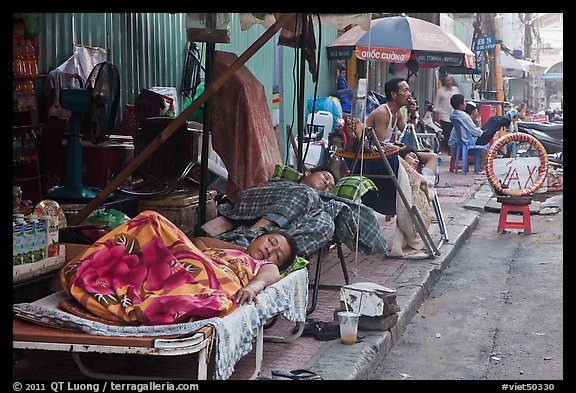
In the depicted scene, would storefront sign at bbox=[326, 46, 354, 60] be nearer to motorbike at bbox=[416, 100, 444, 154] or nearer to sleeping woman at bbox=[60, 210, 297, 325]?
motorbike at bbox=[416, 100, 444, 154]

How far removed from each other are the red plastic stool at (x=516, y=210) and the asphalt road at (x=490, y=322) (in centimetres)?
74

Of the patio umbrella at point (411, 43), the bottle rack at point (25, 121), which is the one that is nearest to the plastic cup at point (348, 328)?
the bottle rack at point (25, 121)

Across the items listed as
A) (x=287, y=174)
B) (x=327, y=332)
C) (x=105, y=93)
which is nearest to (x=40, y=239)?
(x=105, y=93)

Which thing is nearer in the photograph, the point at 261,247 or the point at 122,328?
the point at 122,328

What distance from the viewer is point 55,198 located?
21.8 feet

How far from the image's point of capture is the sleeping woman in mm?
4316

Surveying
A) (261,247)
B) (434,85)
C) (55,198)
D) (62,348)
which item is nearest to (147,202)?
(55,198)

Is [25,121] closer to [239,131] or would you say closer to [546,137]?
[239,131]

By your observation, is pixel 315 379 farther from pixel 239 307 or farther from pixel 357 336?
pixel 357 336

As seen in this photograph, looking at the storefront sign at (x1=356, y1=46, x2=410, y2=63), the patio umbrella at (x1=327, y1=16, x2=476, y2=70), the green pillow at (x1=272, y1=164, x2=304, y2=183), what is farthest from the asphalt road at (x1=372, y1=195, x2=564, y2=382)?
the storefront sign at (x1=356, y1=46, x2=410, y2=63)

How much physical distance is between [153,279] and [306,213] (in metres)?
2.24

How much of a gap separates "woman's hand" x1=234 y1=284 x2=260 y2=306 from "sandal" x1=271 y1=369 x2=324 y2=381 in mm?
472

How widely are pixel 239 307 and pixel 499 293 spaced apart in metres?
3.99

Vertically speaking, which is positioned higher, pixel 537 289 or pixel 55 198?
pixel 55 198
